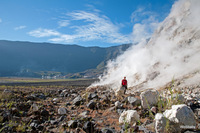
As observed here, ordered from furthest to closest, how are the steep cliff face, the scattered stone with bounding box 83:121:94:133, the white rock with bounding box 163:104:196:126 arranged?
1. the steep cliff face
2. the scattered stone with bounding box 83:121:94:133
3. the white rock with bounding box 163:104:196:126

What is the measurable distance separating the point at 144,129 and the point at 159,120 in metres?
0.72

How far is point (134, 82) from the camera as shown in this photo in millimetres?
18875

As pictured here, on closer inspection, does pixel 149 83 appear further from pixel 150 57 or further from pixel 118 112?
pixel 118 112

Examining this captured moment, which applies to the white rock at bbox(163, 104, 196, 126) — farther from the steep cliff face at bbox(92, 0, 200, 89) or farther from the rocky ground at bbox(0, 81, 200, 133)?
the steep cliff face at bbox(92, 0, 200, 89)

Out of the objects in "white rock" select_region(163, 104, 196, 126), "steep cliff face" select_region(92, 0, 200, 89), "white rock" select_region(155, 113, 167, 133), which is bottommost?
"white rock" select_region(155, 113, 167, 133)

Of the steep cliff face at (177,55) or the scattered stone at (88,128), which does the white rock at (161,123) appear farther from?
the steep cliff face at (177,55)

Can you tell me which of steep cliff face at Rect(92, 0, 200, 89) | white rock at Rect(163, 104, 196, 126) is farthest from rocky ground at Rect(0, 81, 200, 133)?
steep cliff face at Rect(92, 0, 200, 89)

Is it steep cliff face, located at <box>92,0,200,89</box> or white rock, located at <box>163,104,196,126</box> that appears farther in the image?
steep cliff face, located at <box>92,0,200,89</box>

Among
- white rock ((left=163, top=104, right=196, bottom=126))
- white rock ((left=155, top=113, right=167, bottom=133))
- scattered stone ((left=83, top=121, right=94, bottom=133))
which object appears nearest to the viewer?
white rock ((left=163, top=104, right=196, bottom=126))

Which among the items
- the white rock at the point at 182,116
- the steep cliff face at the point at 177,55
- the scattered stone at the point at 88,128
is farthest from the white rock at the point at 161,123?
the steep cliff face at the point at 177,55

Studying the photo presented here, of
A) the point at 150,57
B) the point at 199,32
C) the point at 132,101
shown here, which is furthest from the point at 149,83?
the point at 132,101

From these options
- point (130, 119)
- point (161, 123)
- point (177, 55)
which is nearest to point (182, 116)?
point (161, 123)

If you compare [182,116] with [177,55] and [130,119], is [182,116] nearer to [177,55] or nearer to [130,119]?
[130,119]

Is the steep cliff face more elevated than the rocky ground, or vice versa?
the steep cliff face
